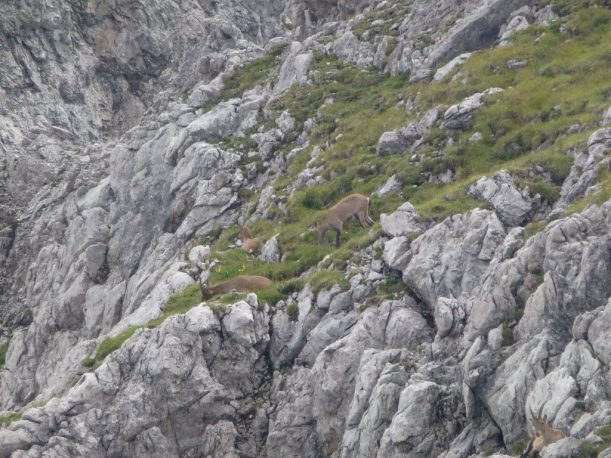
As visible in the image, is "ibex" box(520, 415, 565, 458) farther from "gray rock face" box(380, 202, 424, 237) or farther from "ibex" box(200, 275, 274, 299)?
"ibex" box(200, 275, 274, 299)

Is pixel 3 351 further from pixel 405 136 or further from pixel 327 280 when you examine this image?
pixel 327 280

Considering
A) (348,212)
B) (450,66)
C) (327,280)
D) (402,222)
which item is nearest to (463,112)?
(450,66)

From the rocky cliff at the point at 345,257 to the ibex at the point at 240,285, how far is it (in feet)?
1.73

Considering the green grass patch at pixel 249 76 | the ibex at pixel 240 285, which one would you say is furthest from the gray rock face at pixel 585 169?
the green grass patch at pixel 249 76

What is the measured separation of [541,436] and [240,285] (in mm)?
14456

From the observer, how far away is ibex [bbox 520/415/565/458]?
19.9m

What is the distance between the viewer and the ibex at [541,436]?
19.9 meters

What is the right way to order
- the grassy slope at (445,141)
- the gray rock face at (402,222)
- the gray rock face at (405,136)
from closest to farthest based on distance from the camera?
the gray rock face at (402,222), the grassy slope at (445,141), the gray rock face at (405,136)

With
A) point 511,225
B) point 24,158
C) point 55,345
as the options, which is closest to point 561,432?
point 511,225

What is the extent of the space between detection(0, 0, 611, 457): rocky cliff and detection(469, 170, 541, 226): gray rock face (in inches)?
2.7

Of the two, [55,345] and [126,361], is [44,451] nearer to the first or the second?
[126,361]

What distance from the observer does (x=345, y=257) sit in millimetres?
32719

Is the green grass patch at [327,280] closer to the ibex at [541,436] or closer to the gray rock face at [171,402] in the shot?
the gray rock face at [171,402]

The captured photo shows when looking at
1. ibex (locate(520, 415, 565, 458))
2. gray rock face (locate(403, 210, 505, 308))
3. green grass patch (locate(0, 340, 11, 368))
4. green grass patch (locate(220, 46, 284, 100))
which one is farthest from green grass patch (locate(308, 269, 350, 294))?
green grass patch (locate(0, 340, 11, 368))
